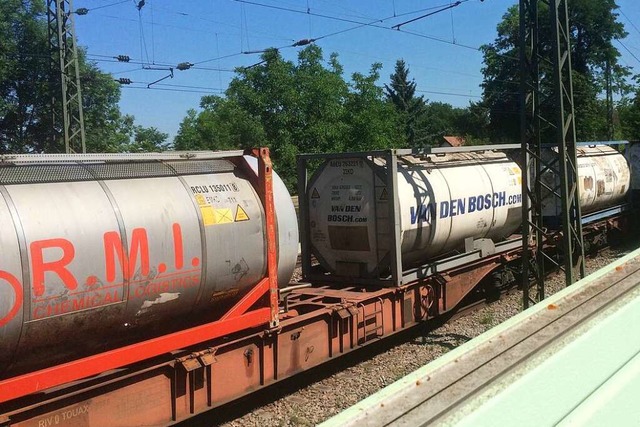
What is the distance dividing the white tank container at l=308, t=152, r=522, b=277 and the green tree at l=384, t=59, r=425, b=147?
64.3 m

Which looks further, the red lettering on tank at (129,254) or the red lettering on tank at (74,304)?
the red lettering on tank at (129,254)

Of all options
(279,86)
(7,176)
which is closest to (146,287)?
(7,176)

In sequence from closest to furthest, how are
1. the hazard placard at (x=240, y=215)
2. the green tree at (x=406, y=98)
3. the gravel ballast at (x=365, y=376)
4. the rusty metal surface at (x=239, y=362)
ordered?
the rusty metal surface at (x=239, y=362) < the hazard placard at (x=240, y=215) < the gravel ballast at (x=365, y=376) < the green tree at (x=406, y=98)

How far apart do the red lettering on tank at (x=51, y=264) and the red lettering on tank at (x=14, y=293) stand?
12 centimetres

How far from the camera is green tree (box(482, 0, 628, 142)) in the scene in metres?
47.5

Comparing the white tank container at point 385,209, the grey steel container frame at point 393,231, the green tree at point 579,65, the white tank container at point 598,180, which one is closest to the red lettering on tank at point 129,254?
the grey steel container frame at point 393,231

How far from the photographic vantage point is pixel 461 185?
1074 centimetres

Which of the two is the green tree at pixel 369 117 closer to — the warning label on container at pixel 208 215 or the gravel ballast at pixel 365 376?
the gravel ballast at pixel 365 376

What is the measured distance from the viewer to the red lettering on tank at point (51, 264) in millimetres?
4730

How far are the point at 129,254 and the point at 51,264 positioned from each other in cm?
73

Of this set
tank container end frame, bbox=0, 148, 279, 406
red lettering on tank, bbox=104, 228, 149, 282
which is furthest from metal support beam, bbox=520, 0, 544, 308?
red lettering on tank, bbox=104, 228, 149, 282

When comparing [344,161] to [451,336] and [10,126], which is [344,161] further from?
[10,126]

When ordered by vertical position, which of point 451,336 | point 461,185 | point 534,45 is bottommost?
point 451,336

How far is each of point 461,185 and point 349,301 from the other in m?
3.66
